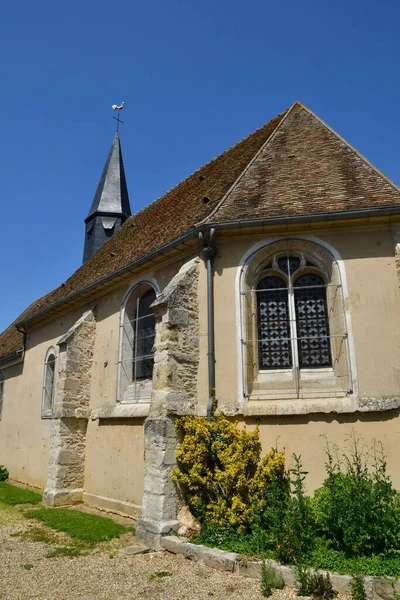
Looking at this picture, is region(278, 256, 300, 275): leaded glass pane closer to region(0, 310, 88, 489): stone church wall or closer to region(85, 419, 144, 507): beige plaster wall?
region(85, 419, 144, 507): beige plaster wall

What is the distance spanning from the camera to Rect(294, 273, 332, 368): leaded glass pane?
23.3 ft

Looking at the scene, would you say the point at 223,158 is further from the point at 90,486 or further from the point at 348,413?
the point at 90,486

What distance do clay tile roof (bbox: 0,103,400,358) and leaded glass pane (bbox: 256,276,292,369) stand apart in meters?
1.25

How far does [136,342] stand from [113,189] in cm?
1221

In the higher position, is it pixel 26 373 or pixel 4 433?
pixel 26 373

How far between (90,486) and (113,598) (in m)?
5.15

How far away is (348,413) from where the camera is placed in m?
6.32

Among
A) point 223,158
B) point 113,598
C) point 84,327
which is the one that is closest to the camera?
point 113,598

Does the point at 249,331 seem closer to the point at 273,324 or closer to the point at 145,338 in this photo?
the point at 273,324

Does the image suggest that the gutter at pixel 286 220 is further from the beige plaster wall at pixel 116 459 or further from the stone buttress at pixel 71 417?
the beige plaster wall at pixel 116 459

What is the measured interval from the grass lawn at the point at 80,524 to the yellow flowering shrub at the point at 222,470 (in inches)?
58.4

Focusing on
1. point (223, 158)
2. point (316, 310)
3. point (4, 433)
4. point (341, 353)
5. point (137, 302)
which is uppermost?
point (223, 158)

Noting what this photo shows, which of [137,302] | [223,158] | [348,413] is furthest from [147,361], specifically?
[223,158]

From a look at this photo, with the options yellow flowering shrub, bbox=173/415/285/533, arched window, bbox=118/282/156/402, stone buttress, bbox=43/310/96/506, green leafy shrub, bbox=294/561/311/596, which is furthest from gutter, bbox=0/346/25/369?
green leafy shrub, bbox=294/561/311/596
